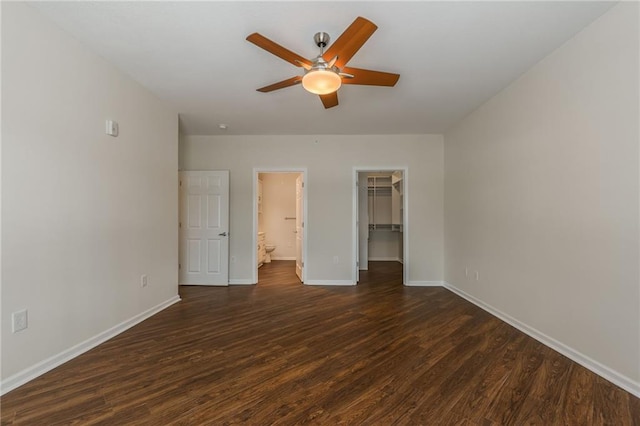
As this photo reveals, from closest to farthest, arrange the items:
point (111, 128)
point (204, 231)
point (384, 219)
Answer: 1. point (111, 128)
2. point (204, 231)
3. point (384, 219)

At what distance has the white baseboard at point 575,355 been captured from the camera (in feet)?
6.16

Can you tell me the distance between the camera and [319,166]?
16.4ft

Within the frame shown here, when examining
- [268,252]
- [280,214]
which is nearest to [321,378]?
[268,252]

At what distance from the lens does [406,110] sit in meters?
3.80

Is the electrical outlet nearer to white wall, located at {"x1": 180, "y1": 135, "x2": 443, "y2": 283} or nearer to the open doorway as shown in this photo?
white wall, located at {"x1": 180, "y1": 135, "x2": 443, "y2": 283}

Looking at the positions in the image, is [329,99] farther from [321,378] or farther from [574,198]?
[321,378]

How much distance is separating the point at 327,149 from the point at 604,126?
3.57 m

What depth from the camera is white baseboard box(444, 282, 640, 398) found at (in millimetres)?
1879

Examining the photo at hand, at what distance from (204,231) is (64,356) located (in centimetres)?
268

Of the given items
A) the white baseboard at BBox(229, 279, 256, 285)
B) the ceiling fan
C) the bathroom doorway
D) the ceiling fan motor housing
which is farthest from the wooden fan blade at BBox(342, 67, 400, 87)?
the bathroom doorway

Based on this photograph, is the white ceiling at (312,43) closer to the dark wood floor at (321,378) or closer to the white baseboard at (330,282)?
the dark wood floor at (321,378)

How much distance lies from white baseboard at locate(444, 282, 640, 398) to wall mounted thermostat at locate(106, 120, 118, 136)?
15.0ft

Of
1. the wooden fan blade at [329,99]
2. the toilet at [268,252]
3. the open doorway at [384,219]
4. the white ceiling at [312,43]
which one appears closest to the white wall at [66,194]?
the white ceiling at [312,43]

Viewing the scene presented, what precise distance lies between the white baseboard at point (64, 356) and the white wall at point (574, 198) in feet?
13.5
